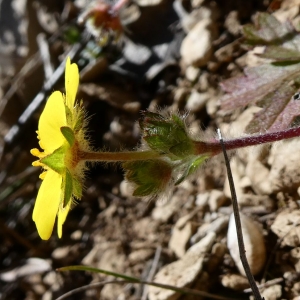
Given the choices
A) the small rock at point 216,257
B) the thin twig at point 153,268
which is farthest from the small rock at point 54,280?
the small rock at point 216,257

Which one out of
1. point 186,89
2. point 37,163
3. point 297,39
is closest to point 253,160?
point 297,39

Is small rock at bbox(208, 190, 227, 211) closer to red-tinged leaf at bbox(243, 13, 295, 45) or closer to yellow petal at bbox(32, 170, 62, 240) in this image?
red-tinged leaf at bbox(243, 13, 295, 45)

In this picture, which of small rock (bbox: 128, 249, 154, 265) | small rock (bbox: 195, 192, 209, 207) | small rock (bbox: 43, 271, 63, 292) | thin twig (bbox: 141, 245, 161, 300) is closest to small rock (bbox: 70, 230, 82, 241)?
small rock (bbox: 43, 271, 63, 292)

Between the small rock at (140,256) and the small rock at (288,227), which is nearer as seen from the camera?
the small rock at (288,227)

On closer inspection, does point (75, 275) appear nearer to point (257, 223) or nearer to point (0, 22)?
point (257, 223)

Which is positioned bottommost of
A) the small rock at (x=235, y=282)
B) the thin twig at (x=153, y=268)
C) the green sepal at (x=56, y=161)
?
the thin twig at (x=153, y=268)

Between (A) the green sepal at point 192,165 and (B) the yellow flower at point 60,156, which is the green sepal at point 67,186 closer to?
(B) the yellow flower at point 60,156
